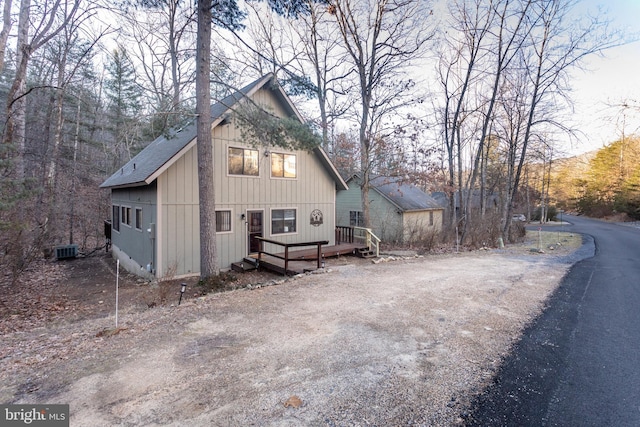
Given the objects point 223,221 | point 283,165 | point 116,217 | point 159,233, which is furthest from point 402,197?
point 116,217

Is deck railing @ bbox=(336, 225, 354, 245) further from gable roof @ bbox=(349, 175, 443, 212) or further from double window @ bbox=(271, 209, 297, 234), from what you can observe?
gable roof @ bbox=(349, 175, 443, 212)

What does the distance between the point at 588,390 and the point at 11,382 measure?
5.84 m

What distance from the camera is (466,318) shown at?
4.84 meters

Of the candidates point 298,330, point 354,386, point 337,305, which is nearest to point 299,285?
point 337,305

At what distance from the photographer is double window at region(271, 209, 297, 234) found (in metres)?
11.6

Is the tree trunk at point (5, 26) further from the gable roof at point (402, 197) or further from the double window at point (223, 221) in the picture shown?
the gable roof at point (402, 197)

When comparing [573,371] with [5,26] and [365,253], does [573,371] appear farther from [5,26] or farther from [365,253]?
[5,26]

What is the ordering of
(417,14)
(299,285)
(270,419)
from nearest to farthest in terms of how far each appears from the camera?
1. (270,419)
2. (299,285)
3. (417,14)

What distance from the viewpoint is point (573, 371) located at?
3379 mm

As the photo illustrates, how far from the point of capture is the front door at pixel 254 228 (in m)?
10.9

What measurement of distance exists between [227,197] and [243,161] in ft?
4.74

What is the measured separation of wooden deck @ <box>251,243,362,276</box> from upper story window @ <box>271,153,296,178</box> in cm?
303

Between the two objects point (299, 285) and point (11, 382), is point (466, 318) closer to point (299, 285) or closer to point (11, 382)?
point (299, 285)

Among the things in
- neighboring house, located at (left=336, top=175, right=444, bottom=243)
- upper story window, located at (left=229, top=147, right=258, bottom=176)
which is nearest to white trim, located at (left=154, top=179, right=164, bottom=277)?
upper story window, located at (left=229, top=147, right=258, bottom=176)
